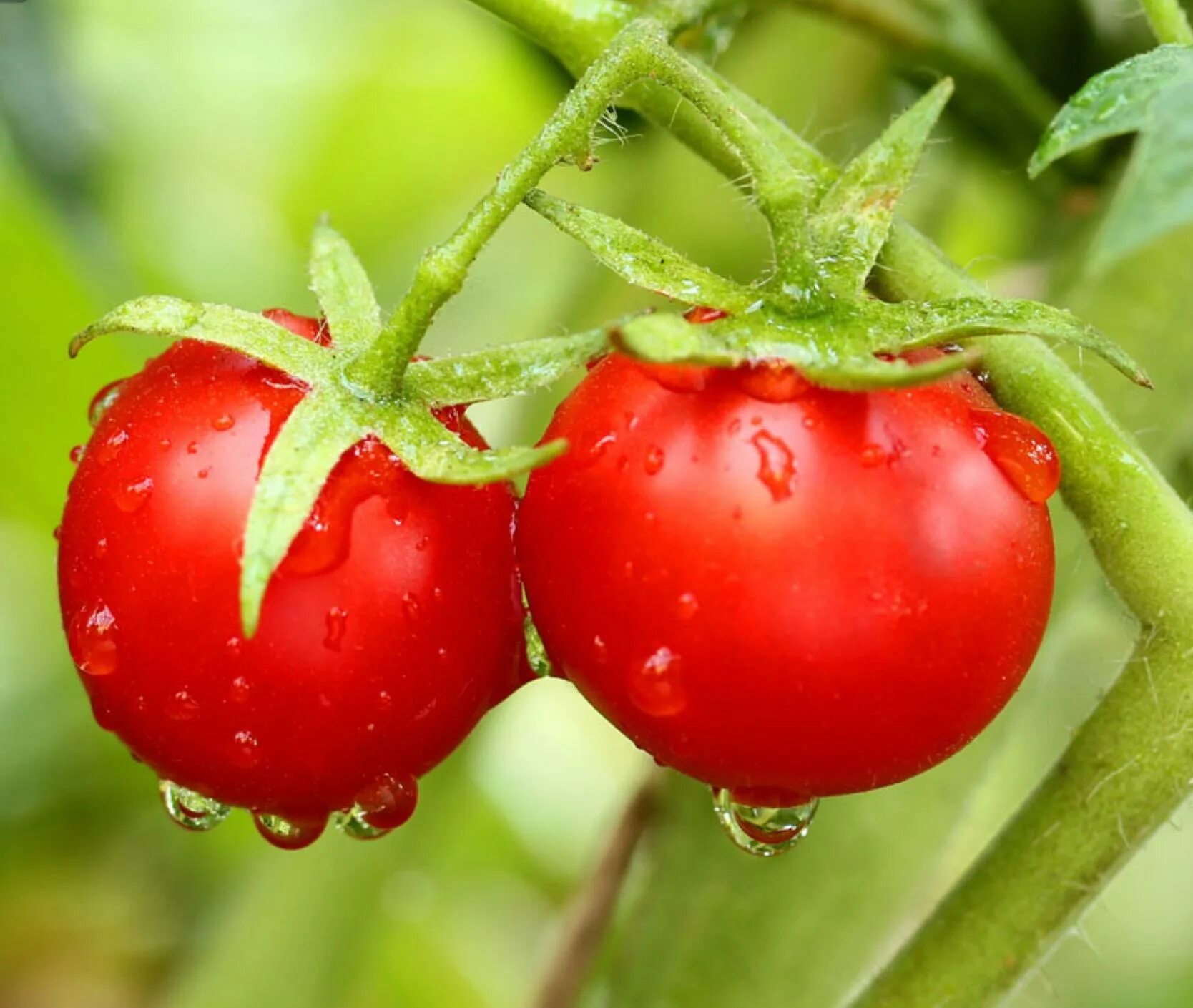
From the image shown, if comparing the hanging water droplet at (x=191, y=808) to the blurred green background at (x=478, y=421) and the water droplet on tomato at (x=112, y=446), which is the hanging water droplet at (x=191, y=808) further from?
the blurred green background at (x=478, y=421)

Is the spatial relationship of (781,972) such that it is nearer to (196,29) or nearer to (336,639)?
(336,639)

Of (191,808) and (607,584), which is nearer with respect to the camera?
(607,584)

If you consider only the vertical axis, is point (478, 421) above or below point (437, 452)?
below

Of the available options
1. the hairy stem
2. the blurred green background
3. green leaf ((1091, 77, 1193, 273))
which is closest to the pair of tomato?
green leaf ((1091, 77, 1193, 273))

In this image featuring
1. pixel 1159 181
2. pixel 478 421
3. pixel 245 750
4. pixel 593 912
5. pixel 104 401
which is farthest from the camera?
pixel 478 421

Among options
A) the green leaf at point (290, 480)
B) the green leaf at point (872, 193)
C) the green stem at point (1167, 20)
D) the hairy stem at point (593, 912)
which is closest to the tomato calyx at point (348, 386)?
the green leaf at point (290, 480)

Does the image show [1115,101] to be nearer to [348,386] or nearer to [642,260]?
[642,260]

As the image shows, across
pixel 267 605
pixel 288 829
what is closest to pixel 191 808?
pixel 288 829

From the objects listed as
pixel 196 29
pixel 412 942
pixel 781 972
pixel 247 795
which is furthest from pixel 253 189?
pixel 247 795
